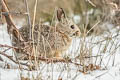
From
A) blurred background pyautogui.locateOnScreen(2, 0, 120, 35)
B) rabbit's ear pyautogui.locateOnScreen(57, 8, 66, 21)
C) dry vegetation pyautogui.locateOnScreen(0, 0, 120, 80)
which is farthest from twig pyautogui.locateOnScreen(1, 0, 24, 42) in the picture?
blurred background pyautogui.locateOnScreen(2, 0, 120, 35)

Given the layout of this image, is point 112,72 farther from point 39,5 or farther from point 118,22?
point 39,5

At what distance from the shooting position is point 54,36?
4496 mm

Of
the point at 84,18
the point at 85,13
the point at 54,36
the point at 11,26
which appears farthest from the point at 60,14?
the point at 84,18

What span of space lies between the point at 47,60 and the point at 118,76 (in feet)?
2.79

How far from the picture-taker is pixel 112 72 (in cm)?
369

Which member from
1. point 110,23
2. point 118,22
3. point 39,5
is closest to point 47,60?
point 118,22

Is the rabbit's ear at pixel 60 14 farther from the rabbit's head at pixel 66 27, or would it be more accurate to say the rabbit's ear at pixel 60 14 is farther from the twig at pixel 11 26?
the twig at pixel 11 26

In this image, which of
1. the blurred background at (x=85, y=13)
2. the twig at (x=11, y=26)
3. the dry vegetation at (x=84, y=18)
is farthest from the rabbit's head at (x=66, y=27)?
the blurred background at (x=85, y=13)

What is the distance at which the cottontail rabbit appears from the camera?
4309 mm

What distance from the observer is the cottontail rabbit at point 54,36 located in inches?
170

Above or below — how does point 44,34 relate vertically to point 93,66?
above

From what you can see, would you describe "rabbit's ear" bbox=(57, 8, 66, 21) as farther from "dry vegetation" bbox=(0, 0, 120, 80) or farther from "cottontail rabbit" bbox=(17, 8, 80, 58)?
"dry vegetation" bbox=(0, 0, 120, 80)

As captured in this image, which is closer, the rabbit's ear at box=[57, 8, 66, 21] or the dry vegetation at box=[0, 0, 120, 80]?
the dry vegetation at box=[0, 0, 120, 80]

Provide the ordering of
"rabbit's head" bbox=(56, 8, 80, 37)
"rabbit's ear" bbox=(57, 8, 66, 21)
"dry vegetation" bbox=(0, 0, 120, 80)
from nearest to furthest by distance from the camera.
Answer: "dry vegetation" bbox=(0, 0, 120, 80)
"rabbit's ear" bbox=(57, 8, 66, 21)
"rabbit's head" bbox=(56, 8, 80, 37)
